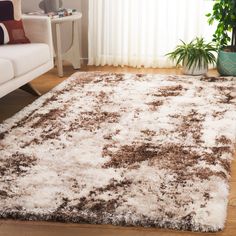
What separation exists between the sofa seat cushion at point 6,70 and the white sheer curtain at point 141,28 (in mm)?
1769

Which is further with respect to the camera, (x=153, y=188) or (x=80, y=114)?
(x=80, y=114)

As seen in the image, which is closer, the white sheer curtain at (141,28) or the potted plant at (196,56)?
the potted plant at (196,56)

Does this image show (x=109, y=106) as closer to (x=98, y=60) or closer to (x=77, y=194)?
(x=77, y=194)

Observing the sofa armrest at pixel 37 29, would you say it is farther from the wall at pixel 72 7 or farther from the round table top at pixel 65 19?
the wall at pixel 72 7

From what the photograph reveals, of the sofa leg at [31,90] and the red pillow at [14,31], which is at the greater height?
the red pillow at [14,31]

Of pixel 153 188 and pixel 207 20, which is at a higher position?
pixel 207 20

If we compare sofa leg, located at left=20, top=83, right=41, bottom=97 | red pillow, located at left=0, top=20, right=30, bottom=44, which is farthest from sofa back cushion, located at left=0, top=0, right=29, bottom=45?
sofa leg, located at left=20, top=83, right=41, bottom=97

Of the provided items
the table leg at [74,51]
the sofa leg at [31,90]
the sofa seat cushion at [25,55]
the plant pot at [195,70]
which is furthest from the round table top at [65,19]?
the plant pot at [195,70]

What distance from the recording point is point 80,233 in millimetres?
1530

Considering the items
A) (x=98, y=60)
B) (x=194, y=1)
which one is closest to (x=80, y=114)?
(x=98, y=60)

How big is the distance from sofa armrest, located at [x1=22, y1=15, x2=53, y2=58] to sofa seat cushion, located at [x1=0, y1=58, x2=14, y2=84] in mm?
602

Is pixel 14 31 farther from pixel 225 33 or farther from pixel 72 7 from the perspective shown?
pixel 225 33

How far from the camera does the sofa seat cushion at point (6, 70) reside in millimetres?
2580

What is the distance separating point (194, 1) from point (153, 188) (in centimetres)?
276
